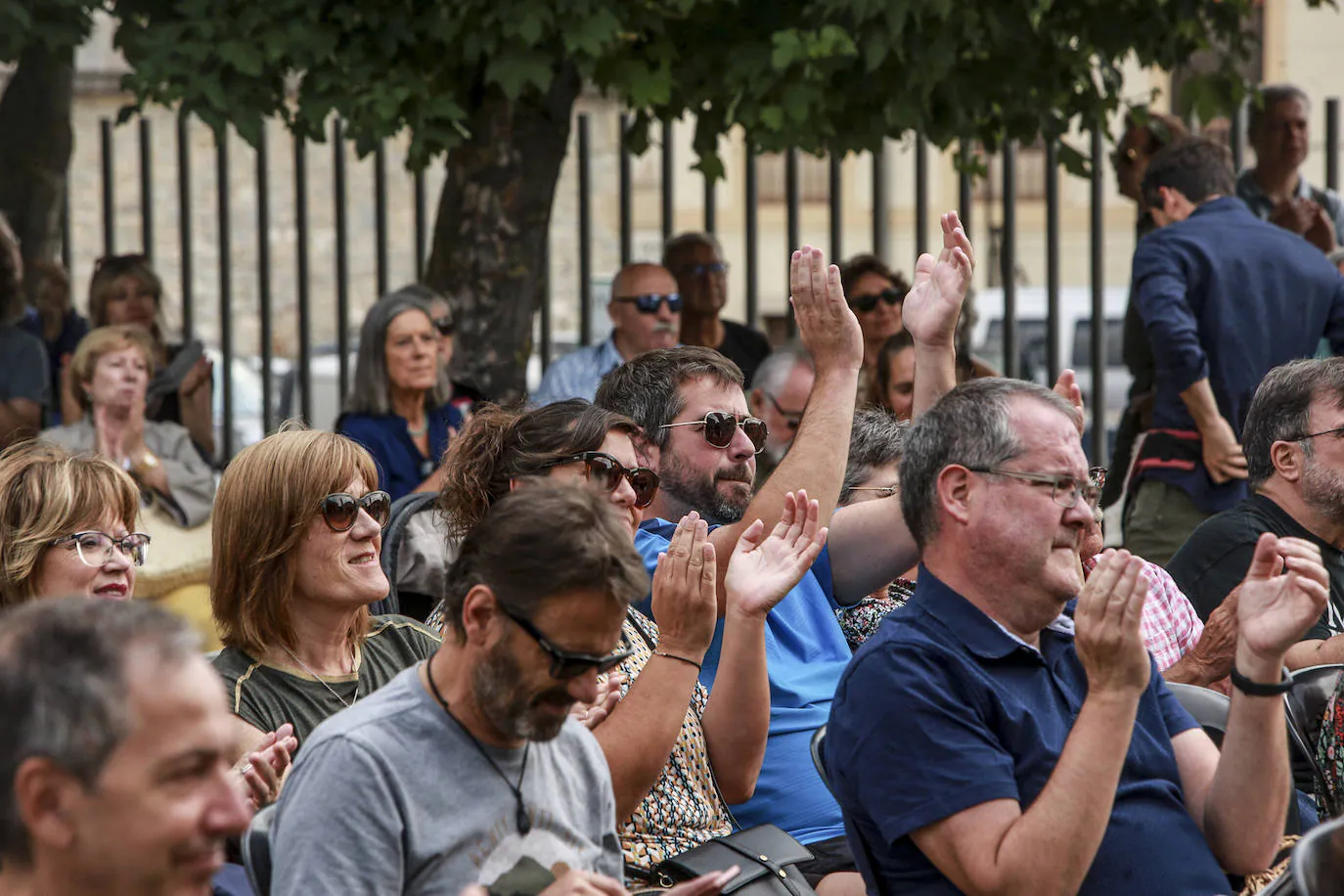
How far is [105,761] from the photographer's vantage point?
1896 mm

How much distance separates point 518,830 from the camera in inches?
102

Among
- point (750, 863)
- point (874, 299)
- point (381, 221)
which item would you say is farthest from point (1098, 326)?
point (750, 863)

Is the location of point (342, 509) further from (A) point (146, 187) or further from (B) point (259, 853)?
(A) point (146, 187)

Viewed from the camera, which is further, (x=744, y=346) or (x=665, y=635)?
(x=744, y=346)

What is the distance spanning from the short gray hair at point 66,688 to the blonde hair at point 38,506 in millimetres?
1721

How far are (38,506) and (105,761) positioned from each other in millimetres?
1900

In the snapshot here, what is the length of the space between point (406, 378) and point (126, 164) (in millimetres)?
15458

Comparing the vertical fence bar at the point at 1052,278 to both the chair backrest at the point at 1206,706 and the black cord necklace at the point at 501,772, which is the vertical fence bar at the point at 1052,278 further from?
the black cord necklace at the point at 501,772

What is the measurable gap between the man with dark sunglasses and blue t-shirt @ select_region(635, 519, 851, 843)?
10.5 feet

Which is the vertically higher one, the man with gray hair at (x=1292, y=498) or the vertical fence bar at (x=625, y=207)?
the vertical fence bar at (x=625, y=207)

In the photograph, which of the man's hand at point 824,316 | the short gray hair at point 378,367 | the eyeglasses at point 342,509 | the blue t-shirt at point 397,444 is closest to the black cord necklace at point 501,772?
the eyeglasses at point 342,509

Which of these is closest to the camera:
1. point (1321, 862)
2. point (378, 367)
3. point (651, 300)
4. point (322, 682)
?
point (1321, 862)

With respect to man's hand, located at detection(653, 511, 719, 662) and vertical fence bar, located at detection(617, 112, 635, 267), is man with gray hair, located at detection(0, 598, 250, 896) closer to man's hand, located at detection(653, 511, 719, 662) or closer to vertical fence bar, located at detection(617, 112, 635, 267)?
man's hand, located at detection(653, 511, 719, 662)

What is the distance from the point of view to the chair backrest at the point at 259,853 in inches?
106
